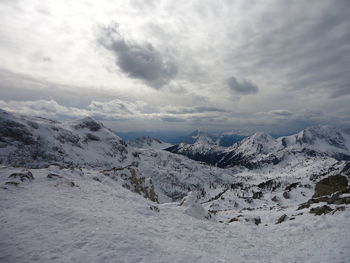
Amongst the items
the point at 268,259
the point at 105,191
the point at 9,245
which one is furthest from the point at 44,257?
the point at 105,191

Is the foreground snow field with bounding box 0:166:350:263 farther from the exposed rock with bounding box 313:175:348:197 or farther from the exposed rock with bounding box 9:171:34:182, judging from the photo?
the exposed rock with bounding box 313:175:348:197

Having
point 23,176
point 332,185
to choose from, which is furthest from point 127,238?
point 332,185

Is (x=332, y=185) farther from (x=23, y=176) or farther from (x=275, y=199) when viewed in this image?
(x=23, y=176)

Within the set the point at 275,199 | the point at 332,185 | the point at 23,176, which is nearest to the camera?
the point at 23,176

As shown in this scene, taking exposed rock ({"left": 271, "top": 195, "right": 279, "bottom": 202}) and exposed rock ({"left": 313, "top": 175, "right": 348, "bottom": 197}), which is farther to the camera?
exposed rock ({"left": 271, "top": 195, "right": 279, "bottom": 202})

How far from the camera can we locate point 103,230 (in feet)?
45.9

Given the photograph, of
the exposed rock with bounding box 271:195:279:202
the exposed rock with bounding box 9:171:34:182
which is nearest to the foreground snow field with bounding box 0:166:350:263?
the exposed rock with bounding box 9:171:34:182

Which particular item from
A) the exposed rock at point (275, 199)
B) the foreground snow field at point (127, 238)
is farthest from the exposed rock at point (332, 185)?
the exposed rock at point (275, 199)

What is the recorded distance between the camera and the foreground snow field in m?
11.0

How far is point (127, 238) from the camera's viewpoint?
43.9 feet

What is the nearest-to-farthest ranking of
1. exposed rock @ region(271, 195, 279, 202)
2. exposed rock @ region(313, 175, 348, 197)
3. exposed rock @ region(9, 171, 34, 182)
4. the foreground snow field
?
the foreground snow field < exposed rock @ region(9, 171, 34, 182) < exposed rock @ region(313, 175, 348, 197) < exposed rock @ region(271, 195, 279, 202)

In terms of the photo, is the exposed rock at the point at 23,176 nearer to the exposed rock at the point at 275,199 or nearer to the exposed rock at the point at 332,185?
the exposed rock at the point at 332,185

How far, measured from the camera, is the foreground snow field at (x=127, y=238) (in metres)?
11.0

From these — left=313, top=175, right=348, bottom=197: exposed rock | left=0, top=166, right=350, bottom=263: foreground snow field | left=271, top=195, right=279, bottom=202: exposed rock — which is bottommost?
left=271, top=195, right=279, bottom=202: exposed rock
